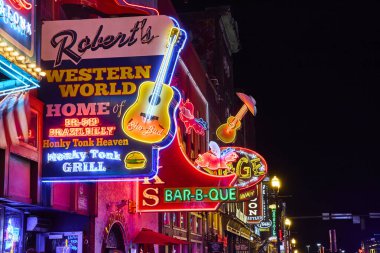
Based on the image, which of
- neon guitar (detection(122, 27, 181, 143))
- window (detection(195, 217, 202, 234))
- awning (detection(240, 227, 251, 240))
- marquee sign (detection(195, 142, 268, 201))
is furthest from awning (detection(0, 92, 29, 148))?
awning (detection(240, 227, 251, 240))

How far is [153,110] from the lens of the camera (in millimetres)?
14516

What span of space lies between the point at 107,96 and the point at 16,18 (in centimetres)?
438

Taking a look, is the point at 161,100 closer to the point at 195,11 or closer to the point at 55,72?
the point at 55,72

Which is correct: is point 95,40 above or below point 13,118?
above

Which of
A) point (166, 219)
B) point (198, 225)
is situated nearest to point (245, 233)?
point (198, 225)

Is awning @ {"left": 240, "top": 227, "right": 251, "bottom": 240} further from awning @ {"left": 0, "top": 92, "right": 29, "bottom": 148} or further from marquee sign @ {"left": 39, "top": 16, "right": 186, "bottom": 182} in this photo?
awning @ {"left": 0, "top": 92, "right": 29, "bottom": 148}

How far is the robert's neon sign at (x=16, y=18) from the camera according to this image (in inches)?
383

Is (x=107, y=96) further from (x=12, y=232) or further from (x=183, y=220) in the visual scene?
(x=183, y=220)

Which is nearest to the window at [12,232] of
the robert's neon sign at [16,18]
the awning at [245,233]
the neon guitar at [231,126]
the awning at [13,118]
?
the awning at [13,118]

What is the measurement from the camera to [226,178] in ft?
69.9

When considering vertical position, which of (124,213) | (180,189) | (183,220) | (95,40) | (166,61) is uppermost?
(95,40)

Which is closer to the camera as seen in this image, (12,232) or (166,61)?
(12,232)

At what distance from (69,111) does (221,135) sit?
21.6 meters

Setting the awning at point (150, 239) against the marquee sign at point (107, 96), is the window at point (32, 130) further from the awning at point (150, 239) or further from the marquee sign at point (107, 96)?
the awning at point (150, 239)
